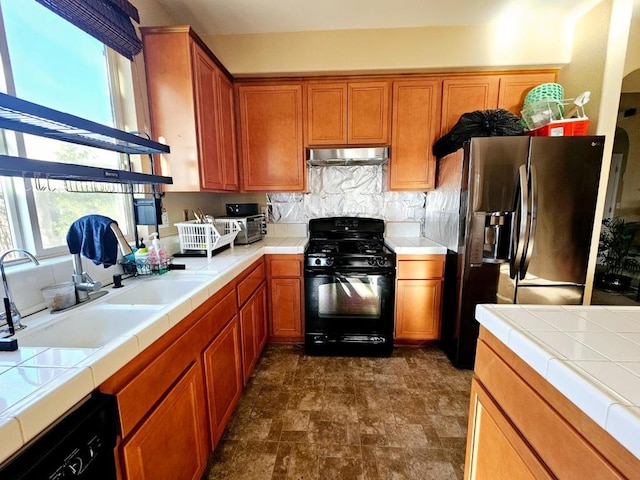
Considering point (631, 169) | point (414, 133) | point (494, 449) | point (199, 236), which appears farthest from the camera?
point (631, 169)

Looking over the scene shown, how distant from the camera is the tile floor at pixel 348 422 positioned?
1.40 m

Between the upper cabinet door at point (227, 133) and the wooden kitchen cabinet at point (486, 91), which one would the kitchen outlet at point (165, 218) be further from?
the wooden kitchen cabinet at point (486, 91)

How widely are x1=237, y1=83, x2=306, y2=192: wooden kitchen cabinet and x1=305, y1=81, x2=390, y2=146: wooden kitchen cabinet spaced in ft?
0.42

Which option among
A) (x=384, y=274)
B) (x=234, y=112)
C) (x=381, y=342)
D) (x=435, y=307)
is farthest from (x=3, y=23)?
(x=435, y=307)

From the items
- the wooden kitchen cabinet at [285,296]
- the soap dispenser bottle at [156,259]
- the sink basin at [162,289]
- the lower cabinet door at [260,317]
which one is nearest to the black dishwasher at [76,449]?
the sink basin at [162,289]

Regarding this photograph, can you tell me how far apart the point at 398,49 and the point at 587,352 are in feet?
8.20

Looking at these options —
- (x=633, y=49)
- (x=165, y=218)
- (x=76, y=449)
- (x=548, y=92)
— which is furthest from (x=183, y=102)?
(x=633, y=49)

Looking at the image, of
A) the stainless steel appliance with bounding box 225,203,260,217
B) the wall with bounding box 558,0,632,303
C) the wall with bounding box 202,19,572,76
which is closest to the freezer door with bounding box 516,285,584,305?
the wall with bounding box 558,0,632,303

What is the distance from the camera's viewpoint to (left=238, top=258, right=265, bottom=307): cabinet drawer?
71.1 inches

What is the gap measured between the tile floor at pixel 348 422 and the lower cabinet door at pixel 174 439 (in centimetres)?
30

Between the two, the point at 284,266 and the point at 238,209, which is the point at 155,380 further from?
the point at 238,209

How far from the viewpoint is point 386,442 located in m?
1.54

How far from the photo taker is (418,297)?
94.3 inches

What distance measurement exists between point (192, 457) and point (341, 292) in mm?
1424
